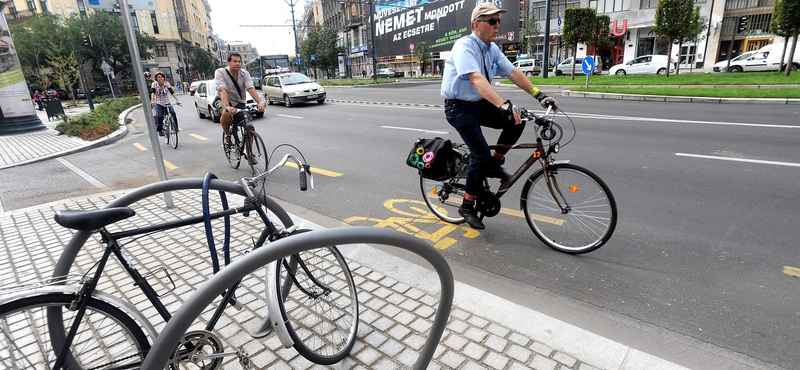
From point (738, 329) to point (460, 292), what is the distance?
1666mm

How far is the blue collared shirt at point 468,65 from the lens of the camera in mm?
3451

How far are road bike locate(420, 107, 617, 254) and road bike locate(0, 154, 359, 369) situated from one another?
1.92 metres

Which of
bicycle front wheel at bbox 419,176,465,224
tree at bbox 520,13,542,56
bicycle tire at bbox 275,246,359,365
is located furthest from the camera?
tree at bbox 520,13,542,56

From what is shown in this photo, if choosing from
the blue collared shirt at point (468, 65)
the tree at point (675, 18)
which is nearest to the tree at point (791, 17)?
the tree at point (675, 18)

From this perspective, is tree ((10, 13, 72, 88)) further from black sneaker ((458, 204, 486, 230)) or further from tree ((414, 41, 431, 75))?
black sneaker ((458, 204, 486, 230))

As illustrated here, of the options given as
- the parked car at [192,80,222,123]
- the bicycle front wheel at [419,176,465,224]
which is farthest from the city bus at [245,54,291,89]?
the bicycle front wheel at [419,176,465,224]

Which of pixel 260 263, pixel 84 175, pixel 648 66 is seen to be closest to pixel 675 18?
pixel 648 66

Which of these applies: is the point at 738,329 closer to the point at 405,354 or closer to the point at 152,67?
the point at 405,354

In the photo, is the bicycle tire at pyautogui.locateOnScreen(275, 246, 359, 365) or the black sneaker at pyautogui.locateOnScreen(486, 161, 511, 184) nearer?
the bicycle tire at pyautogui.locateOnScreen(275, 246, 359, 365)

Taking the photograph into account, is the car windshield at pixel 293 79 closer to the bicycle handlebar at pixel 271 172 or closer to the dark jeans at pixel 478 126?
the dark jeans at pixel 478 126

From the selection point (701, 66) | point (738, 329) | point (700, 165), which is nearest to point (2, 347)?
point (738, 329)

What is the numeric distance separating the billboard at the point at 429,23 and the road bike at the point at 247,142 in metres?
47.4

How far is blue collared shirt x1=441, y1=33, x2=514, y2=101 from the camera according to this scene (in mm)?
3451

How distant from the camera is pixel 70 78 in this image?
31.4 meters
